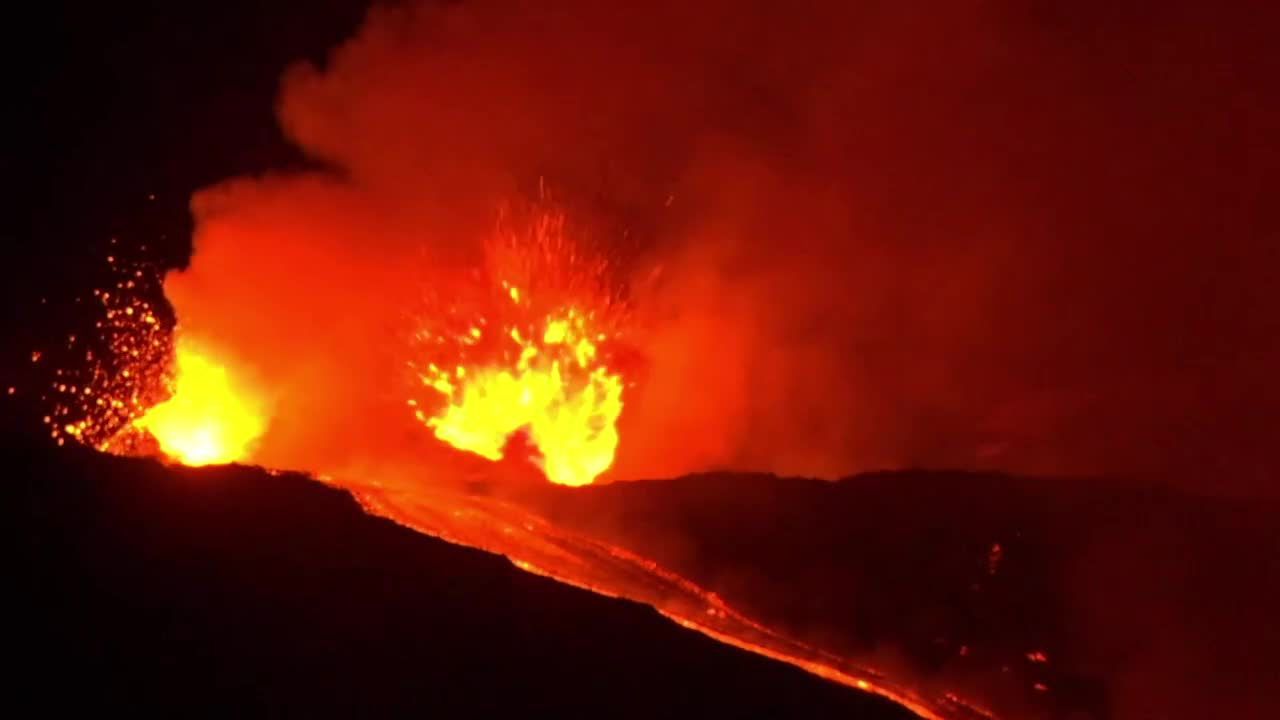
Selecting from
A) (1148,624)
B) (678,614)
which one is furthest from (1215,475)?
(678,614)

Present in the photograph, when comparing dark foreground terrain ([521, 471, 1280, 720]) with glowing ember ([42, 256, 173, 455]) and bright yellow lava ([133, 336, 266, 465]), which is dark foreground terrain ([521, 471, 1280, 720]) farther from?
glowing ember ([42, 256, 173, 455])

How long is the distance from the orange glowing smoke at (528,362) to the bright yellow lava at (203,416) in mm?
Result: 2261

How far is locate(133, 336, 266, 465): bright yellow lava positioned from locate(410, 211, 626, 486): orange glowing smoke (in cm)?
226

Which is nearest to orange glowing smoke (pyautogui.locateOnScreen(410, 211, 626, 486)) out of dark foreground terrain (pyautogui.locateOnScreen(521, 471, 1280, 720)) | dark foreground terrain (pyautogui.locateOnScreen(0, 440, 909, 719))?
dark foreground terrain (pyautogui.locateOnScreen(521, 471, 1280, 720))

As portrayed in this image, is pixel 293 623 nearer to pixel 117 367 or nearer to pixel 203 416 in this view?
pixel 203 416

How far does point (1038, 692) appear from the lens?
944 cm

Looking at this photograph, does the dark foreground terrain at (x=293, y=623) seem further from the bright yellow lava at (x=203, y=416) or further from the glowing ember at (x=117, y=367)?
the bright yellow lava at (x=203, y=416)

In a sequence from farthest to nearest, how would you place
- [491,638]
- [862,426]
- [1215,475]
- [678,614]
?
[862,426] < [1215,475] < [678,614] < [491,638]

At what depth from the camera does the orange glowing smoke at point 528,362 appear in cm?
1619

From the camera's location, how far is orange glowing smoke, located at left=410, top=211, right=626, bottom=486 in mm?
16188

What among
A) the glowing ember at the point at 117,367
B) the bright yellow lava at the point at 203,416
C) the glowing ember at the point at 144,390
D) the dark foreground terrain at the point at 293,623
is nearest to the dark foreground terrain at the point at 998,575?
the dark foreground terrain at the point at 293,623

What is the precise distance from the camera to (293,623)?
5.66 m

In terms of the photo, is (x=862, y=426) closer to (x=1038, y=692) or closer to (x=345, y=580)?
(x=1038, y=692)

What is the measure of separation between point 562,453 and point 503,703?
10.1 meters
